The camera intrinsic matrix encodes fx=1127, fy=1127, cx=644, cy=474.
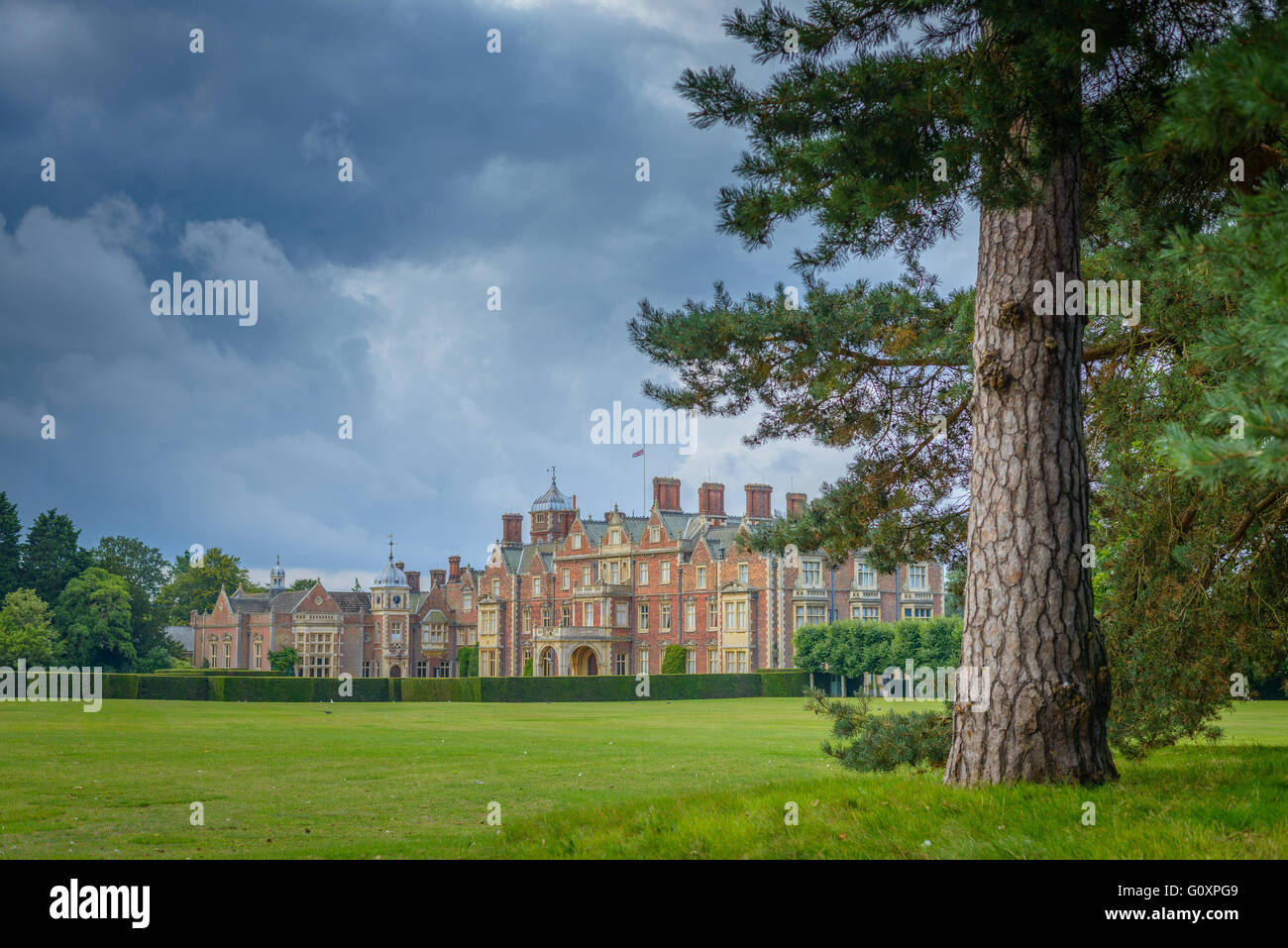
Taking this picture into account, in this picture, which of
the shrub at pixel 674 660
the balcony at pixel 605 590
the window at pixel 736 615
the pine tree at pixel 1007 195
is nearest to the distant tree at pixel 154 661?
the balcony at pixel 605 590

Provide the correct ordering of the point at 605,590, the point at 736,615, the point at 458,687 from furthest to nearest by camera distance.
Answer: the point at 605,590 → the point at 736,615 → the point at 458,687

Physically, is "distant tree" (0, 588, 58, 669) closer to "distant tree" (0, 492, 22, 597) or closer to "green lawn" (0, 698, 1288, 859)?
"distant tree" (0, 492, 22, 597)

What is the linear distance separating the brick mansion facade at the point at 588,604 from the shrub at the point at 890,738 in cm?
3233

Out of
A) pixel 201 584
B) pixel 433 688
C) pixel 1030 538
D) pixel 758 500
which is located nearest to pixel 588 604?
pixel 758 500

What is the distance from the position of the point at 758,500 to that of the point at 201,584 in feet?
173

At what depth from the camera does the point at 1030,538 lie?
7223 mm

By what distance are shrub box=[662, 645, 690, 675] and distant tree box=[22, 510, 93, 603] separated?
106ft

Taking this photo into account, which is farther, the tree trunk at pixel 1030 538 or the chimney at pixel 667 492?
the chimney at pixel 667 492

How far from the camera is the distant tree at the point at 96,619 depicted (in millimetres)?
54500

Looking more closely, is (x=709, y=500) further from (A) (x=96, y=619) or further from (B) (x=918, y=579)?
(A) (x=96, y=619)

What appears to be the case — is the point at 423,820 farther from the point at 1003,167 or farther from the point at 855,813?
the point at 1003,167

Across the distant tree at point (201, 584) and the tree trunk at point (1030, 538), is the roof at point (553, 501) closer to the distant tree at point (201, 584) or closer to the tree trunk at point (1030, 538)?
the distant tree at point (201, 584)

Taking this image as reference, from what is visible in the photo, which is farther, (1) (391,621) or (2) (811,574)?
(1) (391,621)
